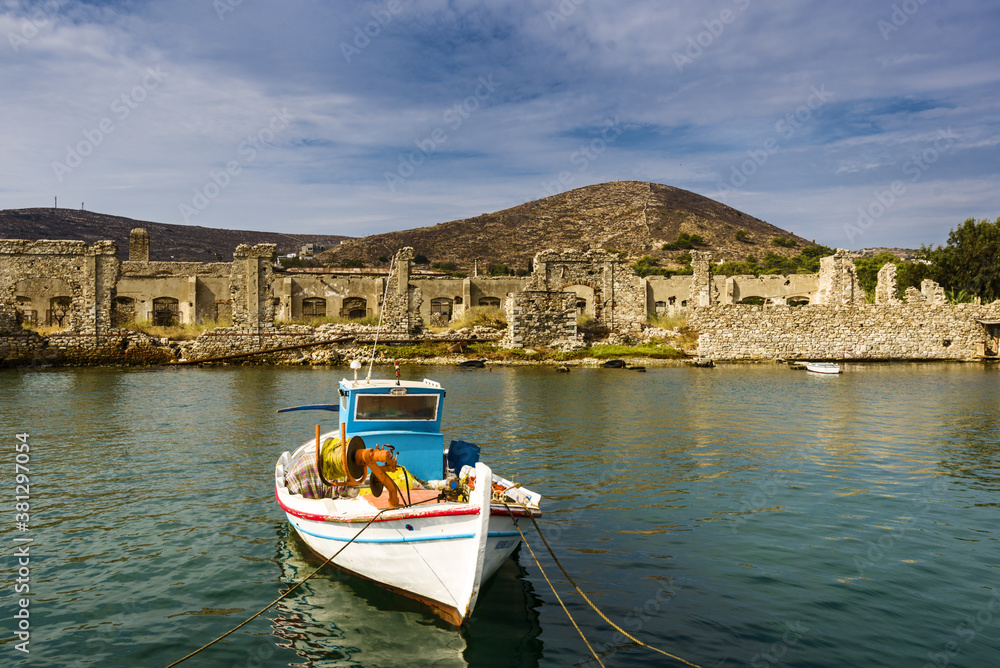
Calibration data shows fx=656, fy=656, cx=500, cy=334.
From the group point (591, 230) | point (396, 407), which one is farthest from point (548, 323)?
point (591, 230)

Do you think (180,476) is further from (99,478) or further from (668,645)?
(668,645)

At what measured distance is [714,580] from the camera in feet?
23.4

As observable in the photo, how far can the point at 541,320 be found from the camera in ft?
120

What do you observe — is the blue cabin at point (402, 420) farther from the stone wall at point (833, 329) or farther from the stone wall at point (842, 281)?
the stone wall at point (842, 281)

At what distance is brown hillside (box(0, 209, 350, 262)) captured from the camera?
69875mm

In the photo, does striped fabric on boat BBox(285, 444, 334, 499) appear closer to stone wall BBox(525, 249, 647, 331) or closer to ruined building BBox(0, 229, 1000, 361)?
ruined building BBox(0, 229, 1000, 361)

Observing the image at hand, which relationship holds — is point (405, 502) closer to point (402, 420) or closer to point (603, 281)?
point (402, 420)

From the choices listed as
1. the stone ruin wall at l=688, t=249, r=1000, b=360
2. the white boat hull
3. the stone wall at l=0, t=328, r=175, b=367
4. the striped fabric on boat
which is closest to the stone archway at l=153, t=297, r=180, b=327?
the stone wall at l=0, t=328, r=175, b=367

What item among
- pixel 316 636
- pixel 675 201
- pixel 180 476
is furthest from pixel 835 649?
pixel 675 201

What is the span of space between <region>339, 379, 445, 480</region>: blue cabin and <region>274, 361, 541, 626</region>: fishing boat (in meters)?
0.01

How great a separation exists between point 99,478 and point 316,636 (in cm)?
726

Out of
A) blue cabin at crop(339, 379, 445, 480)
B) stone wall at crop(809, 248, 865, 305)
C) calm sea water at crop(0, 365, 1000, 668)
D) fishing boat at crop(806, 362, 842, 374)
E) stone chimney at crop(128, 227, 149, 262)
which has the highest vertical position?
stone chimney at crop(128, 227, 149, 262)

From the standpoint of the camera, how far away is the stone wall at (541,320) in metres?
36.3

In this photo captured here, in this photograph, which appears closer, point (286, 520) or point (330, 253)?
point (286, 520)
